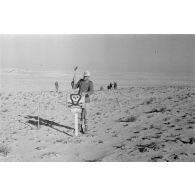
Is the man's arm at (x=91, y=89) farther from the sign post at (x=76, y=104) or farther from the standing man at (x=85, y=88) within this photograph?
the sign post at (x=76, y=104)

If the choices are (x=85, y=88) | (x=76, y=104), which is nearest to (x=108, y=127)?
(x=76, y=104)

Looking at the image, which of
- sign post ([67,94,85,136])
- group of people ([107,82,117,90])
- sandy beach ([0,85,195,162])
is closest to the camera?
sandy beach ([0,85,195,162])

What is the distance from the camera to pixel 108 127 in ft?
22.7

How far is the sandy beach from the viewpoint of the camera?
6.35 meters

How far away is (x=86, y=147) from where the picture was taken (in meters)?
6.48

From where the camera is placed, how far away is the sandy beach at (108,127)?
6352mm

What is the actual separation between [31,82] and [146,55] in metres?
2.69

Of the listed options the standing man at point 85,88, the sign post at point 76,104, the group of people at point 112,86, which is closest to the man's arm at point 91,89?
the standing man at point 85,88

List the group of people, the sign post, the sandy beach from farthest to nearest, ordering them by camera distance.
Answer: the group of people, the sign post, the sandy beach

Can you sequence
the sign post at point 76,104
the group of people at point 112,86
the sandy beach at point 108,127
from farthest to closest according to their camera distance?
the group of people at point 112,86
the sign post at point 76,104
the sandy beach at point 108,127

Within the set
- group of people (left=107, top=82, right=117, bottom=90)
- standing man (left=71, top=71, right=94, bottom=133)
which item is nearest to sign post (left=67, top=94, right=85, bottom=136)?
standing man (left=71, top=71, right=94, bottom=133)

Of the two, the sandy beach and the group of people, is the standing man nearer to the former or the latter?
the sandy beach
